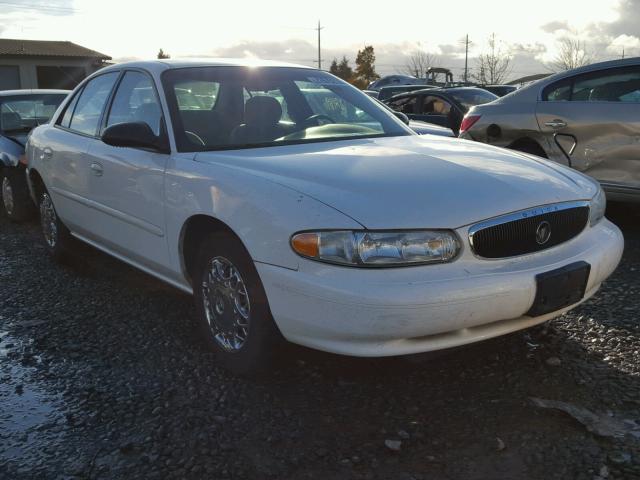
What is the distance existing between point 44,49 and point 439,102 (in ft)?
124

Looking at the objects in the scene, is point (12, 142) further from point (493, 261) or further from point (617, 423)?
point (617, 423)

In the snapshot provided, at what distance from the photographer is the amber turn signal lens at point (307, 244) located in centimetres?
276

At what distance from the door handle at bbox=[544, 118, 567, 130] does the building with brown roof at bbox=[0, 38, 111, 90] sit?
124 ft

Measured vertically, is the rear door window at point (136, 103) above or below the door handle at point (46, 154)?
above

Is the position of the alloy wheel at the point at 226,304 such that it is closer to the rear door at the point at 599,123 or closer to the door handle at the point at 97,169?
the door handle at the point at 97,169

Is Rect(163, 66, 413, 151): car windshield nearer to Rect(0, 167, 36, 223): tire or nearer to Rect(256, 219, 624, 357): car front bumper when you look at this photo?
Rect(256, 219, 624, 357): car front bumper

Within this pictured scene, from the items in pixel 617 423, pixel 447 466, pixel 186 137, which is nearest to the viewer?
pixel 447 466

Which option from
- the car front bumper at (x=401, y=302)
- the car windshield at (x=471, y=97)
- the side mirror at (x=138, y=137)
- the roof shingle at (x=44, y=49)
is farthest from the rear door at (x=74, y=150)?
the roof shingle at (x=44, y=49)

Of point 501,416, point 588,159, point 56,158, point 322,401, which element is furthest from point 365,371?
point 588,159

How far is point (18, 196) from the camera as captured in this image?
720 centimetres

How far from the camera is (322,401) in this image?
309cm

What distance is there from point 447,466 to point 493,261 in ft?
2.73

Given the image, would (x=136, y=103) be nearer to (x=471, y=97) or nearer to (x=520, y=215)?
(x=520, y=215)

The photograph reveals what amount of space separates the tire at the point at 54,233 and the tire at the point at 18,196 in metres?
1.64
